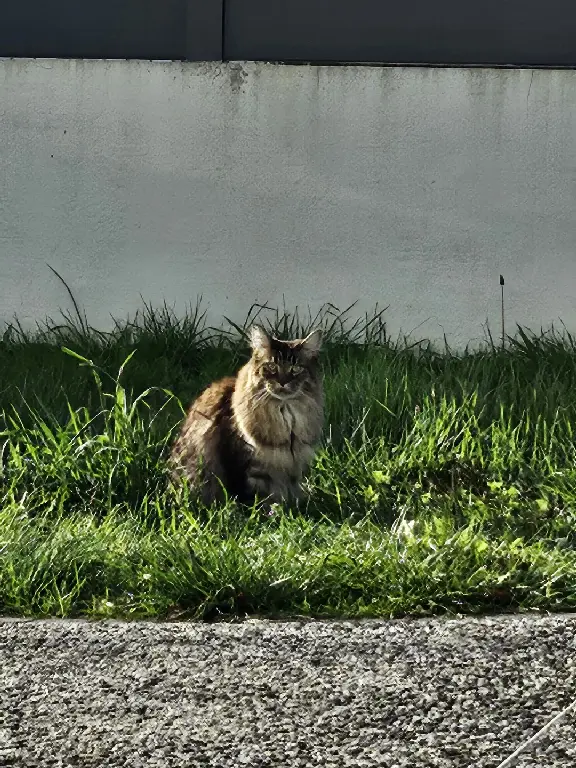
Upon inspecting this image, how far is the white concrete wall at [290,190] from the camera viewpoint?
7.57 metres

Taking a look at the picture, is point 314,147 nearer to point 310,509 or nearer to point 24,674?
point 310,509

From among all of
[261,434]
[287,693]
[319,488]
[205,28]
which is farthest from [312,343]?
[205,28]

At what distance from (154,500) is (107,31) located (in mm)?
3404

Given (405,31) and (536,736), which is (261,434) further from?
(405,31)

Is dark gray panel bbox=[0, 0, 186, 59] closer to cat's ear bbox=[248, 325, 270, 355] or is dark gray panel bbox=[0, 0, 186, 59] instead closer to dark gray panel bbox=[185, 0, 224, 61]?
dark gray panel bbox=[185, 0, 224, 61]

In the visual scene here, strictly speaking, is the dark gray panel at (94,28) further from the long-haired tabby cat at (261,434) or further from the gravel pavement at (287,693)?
the gravel pavement at (287,693)

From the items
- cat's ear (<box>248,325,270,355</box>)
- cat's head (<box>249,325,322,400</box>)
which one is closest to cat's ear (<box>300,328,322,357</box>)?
cat's head (<box>249,325,322,400</box>)

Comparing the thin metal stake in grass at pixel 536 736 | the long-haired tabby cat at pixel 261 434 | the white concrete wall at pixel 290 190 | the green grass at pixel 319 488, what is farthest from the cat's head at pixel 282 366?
the thin metal stake in grass at pixel 536 736

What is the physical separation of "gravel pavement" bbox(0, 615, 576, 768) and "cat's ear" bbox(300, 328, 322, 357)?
5.75 ft

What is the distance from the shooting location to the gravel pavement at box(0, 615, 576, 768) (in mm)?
3449

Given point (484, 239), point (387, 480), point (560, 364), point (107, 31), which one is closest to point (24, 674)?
point (387, 480)

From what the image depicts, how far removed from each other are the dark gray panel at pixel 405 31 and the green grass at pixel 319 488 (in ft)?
4.98

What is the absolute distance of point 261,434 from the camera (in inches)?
221

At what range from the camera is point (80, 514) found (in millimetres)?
5512
